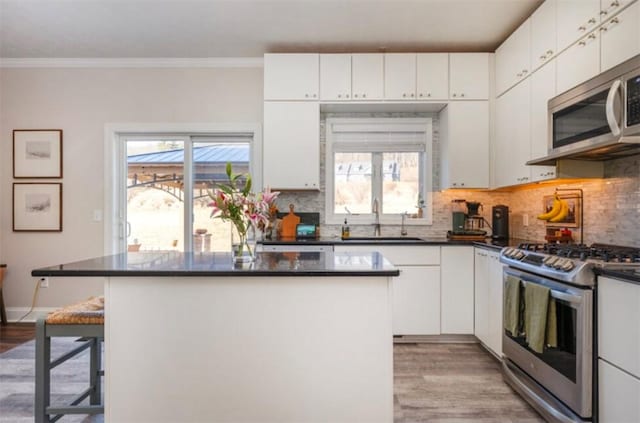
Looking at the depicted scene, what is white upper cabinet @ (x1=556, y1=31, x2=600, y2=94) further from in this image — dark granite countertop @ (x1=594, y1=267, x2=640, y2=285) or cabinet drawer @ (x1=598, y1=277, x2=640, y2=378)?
cabinet drawer @ (x1=598, y1=277, x2=640, y2=378)

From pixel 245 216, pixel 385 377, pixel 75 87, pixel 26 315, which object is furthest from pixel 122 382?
pixel 75 87

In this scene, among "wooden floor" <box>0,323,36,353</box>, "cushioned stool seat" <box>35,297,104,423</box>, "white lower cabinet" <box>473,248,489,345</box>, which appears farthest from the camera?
"wooden floor" <box>0,323,36,353</box>

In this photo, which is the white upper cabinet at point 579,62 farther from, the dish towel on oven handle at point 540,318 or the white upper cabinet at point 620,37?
the dish towel on oven handle at point 540,318

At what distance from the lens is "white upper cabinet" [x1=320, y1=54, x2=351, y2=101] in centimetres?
354

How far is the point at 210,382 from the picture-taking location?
5.90 ft

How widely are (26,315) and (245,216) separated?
3588mm

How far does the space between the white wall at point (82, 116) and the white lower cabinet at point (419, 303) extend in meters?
2.28

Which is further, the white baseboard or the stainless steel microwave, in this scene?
the white baseboard

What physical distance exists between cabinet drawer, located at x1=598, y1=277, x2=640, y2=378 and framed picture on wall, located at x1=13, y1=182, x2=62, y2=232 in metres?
4.71

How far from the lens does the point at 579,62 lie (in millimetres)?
2334

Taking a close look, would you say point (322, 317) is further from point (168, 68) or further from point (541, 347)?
point (168, 68)

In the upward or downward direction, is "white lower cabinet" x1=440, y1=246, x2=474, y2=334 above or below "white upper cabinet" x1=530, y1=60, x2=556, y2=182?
below

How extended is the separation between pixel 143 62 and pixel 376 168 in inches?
107

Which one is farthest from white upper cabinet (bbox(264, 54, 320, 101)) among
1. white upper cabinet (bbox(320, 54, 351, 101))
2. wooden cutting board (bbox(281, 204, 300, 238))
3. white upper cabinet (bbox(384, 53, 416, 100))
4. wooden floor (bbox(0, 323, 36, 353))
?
wooden floor (bbox(0, 323, 36, 353))
